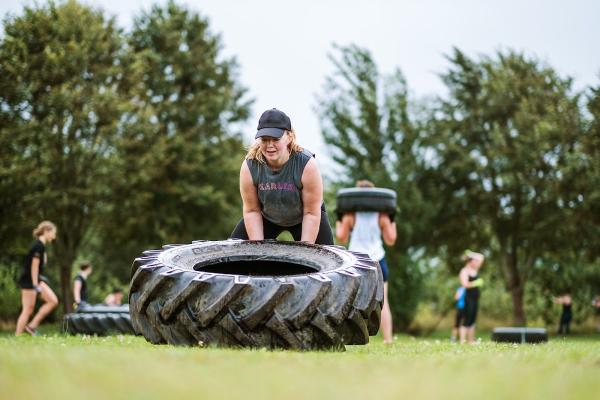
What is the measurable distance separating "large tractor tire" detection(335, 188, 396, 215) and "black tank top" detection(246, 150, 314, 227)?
3.68m

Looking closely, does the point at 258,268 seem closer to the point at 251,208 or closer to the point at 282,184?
the point at 251,208

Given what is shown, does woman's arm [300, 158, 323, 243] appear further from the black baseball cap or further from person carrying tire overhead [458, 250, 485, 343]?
person carrying tire overhead [458, 250, 485, 343]

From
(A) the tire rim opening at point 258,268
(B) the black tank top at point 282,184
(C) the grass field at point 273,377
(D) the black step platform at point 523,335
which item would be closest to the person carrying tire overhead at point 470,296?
(D) the black step platform at point 523,335

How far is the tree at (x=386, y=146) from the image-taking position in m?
23.9

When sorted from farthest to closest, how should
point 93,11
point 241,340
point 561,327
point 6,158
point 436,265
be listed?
point 436,265
point 561,327
point 93,11
point 6,158
point 241,340

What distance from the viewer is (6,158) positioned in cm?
1877

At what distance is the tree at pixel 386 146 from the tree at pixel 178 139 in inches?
163

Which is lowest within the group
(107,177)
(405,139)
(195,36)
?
(107,177)

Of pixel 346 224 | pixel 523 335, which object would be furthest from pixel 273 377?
pixel 523 335

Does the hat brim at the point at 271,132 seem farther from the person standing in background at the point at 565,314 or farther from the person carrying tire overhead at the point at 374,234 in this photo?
the person standing in background at the point at 565,314

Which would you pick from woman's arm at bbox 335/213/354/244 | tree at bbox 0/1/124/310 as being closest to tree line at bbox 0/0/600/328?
tree at bbox 0/1/124/310

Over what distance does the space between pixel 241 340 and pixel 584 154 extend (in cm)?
1745

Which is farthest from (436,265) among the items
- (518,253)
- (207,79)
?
(207,79)

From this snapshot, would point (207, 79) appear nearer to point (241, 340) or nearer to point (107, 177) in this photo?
point (107, 177)
